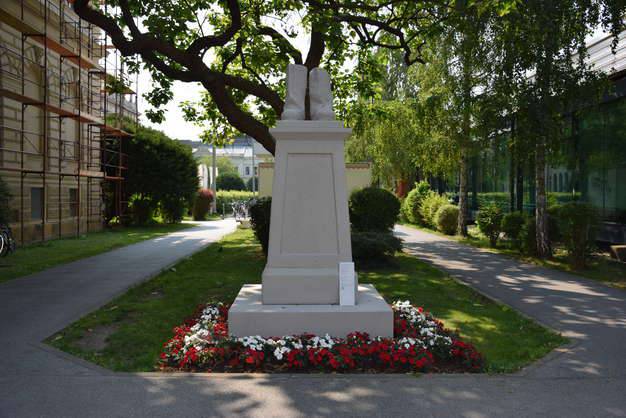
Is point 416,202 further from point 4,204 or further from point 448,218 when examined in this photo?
point 4,204

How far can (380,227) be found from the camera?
16.2 m

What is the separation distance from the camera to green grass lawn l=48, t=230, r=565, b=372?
6.08 m

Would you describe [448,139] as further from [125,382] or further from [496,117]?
[125,382]

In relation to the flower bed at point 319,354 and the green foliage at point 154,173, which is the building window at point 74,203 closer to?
the green foliage at point 154,173

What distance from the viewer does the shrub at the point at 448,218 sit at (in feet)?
80.5

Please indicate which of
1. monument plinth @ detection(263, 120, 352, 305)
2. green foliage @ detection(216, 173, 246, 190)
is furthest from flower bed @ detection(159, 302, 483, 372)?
green foliage @ detection(216, 173, 246, 190)

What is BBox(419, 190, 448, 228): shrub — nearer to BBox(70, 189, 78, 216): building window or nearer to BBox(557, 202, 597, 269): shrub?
BBox(557, 202, 597, 269): shrub

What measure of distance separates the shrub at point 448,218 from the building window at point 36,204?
1636cm

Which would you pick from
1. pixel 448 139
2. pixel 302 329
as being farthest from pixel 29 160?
pixel 302 329

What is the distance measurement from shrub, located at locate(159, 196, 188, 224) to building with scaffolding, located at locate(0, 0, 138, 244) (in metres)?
4.20

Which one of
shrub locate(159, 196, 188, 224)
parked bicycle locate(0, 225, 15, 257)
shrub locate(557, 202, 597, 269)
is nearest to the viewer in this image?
shrub locate(557, 202, 597, 269)

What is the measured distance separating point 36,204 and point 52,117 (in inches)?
134

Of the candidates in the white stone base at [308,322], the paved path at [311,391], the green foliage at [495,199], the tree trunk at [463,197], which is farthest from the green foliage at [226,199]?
the paved path at [311,391]

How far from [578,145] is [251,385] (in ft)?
53.0
